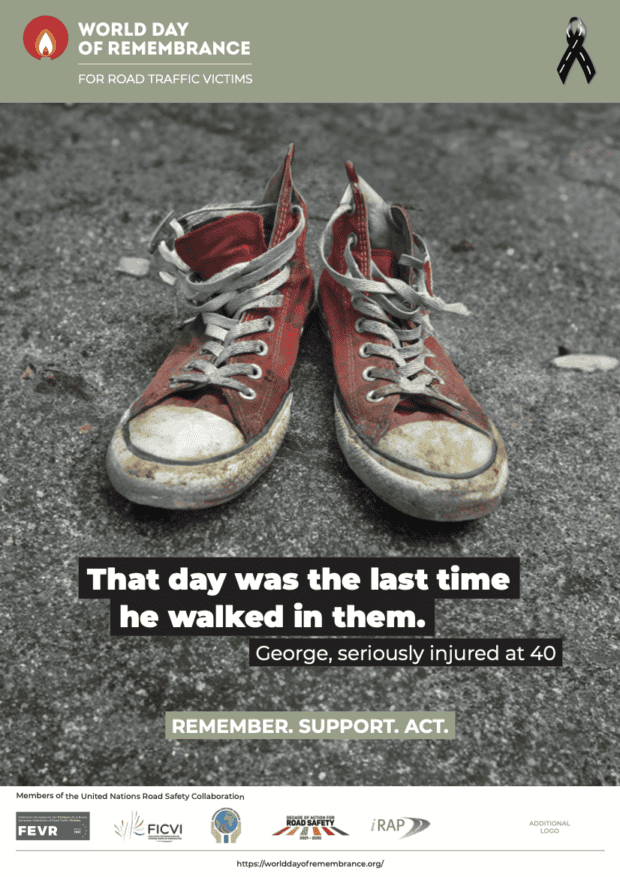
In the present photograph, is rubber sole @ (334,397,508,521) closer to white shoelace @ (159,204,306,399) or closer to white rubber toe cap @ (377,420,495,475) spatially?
white rubber toe cap @ (377,420,495,475)

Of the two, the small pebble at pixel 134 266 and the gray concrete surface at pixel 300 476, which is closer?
the gray concrete surface at pixel 300 476

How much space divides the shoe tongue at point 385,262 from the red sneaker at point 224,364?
0.20m

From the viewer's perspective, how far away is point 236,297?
1542 mm

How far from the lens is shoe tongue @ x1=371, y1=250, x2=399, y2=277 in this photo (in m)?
1.62

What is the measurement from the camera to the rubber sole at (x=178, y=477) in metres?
1.25

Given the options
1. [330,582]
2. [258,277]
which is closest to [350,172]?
[258,277]
